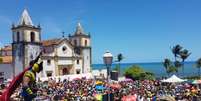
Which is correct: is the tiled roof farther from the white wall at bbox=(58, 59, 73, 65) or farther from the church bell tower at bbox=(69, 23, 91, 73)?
the church bell tower at bbox=(69, 23, 91, 73)

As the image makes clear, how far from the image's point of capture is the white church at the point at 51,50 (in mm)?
56281

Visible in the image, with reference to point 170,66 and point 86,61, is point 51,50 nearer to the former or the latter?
point 86,61

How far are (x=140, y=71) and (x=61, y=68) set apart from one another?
1247 centimetres

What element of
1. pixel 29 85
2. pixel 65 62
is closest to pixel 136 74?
pixel 65 62

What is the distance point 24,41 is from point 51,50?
19.6 feet

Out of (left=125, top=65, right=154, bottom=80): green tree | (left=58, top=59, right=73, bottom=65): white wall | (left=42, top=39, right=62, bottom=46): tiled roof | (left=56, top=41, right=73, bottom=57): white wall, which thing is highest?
(left=42, top=39, right=62, bottom=46): tiled roof

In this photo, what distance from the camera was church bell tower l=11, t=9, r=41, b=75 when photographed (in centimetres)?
5591

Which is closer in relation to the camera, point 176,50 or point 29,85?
point 29,85

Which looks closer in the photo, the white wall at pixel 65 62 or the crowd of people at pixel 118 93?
the crowd of people at pixel 118 93

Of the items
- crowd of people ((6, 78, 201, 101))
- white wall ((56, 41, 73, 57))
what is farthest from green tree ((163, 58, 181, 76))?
crowd of people ((6, 78, 201, 101))

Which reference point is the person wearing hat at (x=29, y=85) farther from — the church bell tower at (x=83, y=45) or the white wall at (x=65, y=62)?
the church bell tower at (x=83, y=45)

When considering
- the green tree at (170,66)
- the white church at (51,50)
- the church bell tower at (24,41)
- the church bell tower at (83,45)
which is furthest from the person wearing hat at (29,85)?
the green tree at (170,66)

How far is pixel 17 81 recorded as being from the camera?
7.98m

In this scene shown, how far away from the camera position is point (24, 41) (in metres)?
55.8
